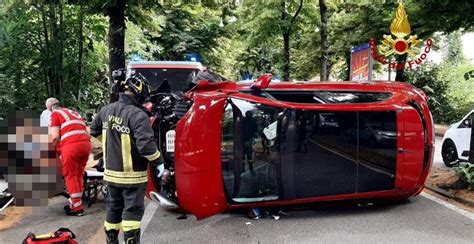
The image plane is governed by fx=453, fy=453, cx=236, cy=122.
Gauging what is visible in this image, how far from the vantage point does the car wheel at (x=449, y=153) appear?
1059cm

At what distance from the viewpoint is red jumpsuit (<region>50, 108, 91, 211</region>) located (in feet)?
20.3

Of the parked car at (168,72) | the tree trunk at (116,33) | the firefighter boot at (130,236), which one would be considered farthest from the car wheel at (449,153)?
the firefighter boot at (130,236)

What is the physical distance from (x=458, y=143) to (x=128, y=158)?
337 inches

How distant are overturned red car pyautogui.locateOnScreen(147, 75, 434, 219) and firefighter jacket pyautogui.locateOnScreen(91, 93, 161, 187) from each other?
2.41ft

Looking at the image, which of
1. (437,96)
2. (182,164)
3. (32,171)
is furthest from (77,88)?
(437,96)

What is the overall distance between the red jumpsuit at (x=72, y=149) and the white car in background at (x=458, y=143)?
7.78m

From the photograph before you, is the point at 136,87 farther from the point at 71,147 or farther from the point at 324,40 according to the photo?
the point at 324,40

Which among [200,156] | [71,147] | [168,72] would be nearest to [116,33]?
[71,147]

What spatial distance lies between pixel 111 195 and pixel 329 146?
2.82 metres

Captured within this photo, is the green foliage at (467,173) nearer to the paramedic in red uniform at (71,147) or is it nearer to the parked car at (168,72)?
the paramedic in red uniform at (71,147)

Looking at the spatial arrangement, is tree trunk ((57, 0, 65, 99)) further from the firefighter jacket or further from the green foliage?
the green foliage

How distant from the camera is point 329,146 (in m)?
5.89

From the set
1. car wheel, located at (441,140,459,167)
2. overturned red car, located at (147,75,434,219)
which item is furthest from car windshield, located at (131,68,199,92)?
car wheel, located at (441,140,459,167)

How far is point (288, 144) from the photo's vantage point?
5703mm
